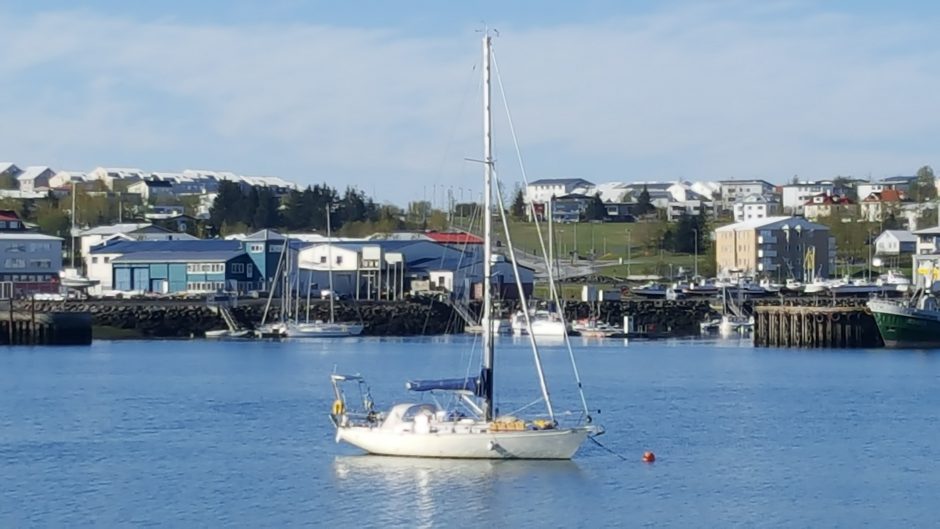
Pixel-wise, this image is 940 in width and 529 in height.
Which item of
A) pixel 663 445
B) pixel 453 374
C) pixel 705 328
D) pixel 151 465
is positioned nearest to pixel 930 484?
pixel 663 445

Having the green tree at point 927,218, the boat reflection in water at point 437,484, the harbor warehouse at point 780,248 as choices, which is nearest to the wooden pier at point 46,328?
the boat reflection in water at point 437,484

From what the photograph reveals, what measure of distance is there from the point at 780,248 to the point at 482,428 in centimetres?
10788

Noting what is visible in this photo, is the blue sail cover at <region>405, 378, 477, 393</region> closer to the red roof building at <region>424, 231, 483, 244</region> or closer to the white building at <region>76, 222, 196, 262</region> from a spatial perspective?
the red roof building at <region>424, 231, 483, 244</region>

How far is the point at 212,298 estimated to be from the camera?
→ 101 m

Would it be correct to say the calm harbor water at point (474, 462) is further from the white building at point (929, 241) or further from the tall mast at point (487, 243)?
the white building at point (929, 241)

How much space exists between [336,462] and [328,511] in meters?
5.45

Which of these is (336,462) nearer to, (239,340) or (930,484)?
(930,484)

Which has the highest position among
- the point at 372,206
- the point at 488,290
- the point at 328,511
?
the point at 372,206

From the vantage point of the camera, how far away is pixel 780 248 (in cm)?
13888

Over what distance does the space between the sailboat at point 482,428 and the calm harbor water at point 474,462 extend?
385 mm

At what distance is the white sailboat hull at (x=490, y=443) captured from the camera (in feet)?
111

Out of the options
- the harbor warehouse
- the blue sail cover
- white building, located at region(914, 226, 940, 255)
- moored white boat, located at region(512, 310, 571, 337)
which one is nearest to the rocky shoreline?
moored white boat, located at region(512, 310, 571, 337)

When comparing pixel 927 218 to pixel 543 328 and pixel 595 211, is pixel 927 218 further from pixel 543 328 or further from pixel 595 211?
pixel 543 328

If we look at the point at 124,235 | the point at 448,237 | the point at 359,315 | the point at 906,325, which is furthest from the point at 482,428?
the point at 124,235
